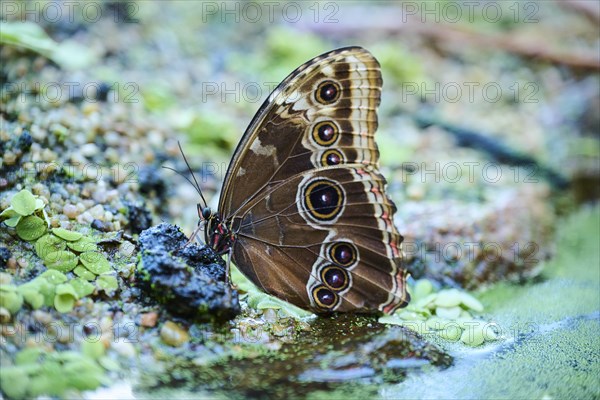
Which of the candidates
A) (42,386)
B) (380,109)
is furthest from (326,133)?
(380,109)

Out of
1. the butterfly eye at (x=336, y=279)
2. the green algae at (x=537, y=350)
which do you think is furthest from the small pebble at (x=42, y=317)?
the green algae at (x=537, y=350)

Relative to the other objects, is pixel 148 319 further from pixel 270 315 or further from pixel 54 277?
pixel 270 315

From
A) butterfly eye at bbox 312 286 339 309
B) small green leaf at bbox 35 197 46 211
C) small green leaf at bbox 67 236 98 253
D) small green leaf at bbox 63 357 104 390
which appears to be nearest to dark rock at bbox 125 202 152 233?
small green leaf at bbox 67 236 98 253

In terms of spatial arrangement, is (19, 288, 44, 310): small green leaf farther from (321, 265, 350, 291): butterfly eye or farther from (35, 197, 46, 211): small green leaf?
(321, 265, 350, 291): butterfly eye

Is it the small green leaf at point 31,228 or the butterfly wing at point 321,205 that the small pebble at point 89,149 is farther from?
the butterfly wing at point 321,205

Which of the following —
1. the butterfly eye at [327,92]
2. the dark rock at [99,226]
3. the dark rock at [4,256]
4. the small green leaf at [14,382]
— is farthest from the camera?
the dark rock at [99,226]

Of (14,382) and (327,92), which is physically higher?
(327,92)
